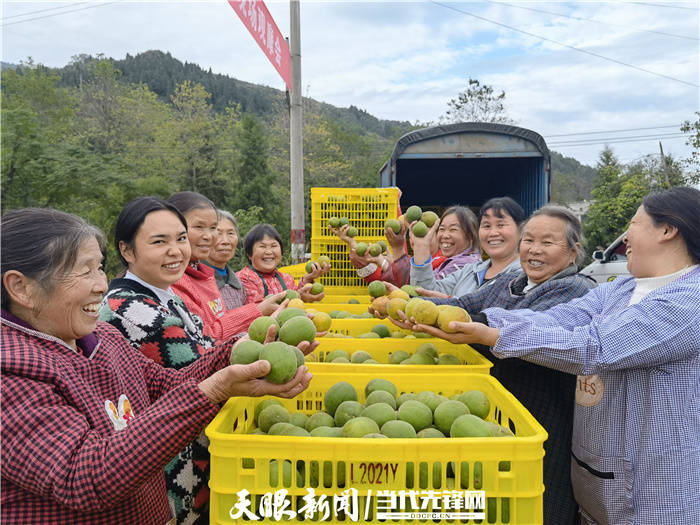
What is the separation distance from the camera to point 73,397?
1.55m

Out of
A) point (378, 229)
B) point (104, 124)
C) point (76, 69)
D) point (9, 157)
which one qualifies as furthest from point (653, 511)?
point (76, 69)

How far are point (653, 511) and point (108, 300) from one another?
2.60m

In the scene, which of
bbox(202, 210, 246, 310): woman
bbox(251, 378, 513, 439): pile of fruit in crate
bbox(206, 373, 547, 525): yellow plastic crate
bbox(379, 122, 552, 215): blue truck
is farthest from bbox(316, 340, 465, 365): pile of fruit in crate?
bbox(379, 122, 552, 215): blue truck

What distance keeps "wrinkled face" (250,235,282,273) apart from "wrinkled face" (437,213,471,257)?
172cm

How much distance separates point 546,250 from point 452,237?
199 cm

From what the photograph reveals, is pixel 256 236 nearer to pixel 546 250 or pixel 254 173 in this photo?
pixel 546 250

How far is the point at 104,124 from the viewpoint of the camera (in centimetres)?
4441

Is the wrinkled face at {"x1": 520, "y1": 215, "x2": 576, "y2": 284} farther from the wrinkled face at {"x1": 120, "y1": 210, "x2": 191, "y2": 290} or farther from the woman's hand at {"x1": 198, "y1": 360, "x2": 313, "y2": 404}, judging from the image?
the wrinkled face at {"x1": 120, "y1": 210, "x2": 191, "y2": 290}

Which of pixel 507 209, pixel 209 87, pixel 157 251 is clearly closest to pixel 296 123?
→ pixel 507 209

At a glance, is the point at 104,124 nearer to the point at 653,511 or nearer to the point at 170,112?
the point at 170,112

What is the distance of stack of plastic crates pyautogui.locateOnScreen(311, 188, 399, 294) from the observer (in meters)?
5.48

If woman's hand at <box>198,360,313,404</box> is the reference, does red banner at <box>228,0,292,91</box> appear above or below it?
above

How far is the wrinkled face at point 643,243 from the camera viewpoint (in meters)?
2.21

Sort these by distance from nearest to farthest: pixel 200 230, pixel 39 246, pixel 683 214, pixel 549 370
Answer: pixel 39 246 < pixel 683 214 < pixel 549 370 < pixel 200 230
